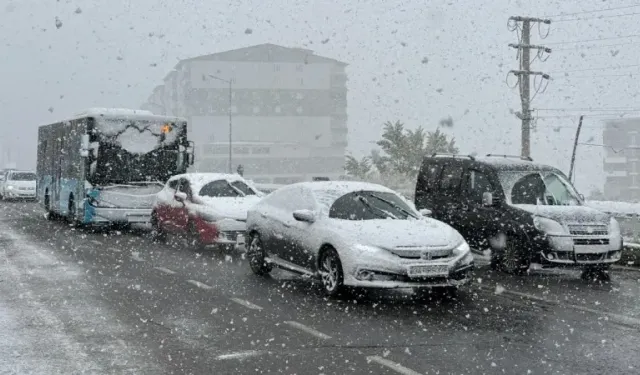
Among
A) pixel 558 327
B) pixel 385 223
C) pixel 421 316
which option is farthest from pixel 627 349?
pixel 385 223

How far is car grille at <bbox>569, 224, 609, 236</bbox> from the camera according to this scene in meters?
12.3

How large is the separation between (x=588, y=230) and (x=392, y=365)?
6882 millimetres

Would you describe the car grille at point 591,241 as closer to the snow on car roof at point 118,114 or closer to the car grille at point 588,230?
the car grille at point 588,230

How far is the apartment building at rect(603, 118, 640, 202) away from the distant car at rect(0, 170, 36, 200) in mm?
112757

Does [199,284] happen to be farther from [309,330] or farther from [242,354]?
[242,354]

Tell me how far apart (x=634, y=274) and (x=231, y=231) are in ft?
24.7

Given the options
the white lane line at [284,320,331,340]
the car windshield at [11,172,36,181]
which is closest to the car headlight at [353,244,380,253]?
the white lane line at [284,320,331,340]

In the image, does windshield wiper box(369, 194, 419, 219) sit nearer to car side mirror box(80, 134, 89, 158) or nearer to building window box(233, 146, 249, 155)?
car side mirror box(80, 134, 89, 158)

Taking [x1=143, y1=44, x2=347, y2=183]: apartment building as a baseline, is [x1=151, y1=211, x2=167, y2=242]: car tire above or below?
below

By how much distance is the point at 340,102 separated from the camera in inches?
5625

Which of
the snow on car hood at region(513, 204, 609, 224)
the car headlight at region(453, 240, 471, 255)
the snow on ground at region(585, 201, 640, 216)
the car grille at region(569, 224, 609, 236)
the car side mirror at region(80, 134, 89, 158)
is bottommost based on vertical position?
the snow on ground at region(585, 201, 640, 216)

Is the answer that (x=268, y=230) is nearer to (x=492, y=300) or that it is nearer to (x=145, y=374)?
(x=492, y=300)

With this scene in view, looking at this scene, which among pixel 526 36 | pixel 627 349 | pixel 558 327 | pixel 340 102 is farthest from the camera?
pixel 340 102

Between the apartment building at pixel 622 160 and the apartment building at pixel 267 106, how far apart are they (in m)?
49.1
